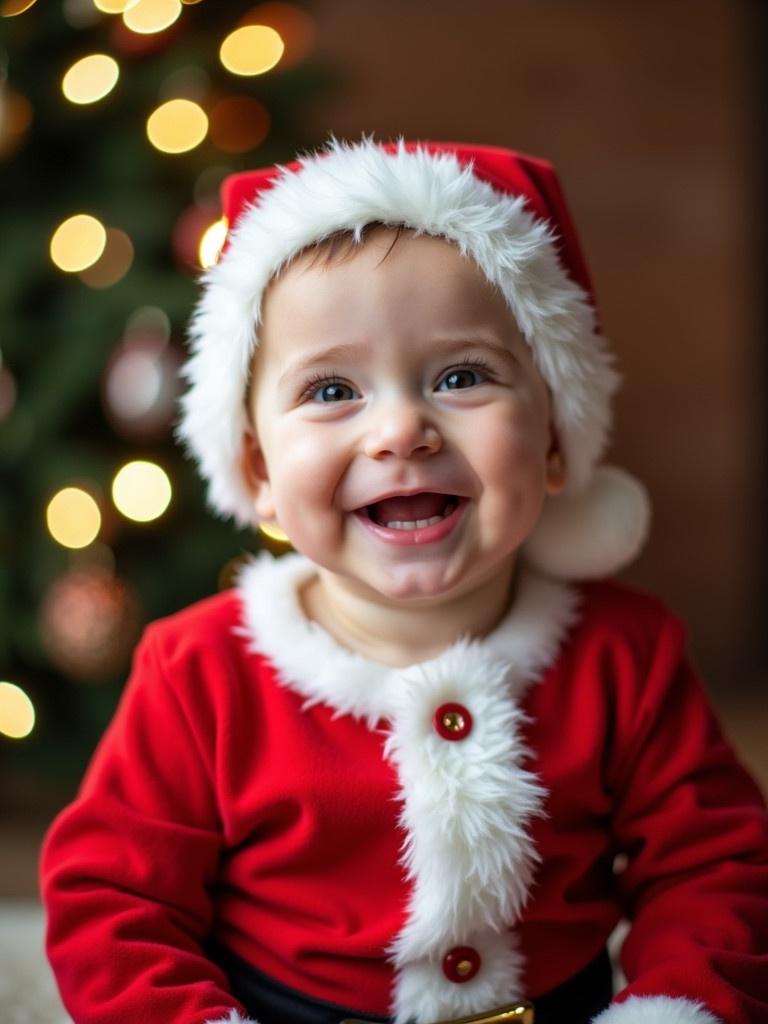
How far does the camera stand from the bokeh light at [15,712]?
6.72ft

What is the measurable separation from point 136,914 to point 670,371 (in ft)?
7.53

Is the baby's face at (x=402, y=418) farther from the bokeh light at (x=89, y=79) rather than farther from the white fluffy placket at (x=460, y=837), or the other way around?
the bokeh light at (x=89, y=79)

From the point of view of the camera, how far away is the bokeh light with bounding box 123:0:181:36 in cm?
192

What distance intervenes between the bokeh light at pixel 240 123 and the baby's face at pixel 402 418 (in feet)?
3.52

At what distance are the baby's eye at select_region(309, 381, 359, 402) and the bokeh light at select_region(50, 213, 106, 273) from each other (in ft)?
3.47

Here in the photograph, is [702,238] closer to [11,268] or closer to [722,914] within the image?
[11,268]

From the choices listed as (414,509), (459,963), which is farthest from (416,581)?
(459,963)

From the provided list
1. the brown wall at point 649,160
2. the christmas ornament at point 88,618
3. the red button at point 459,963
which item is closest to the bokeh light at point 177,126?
the christmas ornament at point 88,618

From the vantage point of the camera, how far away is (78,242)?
194cm

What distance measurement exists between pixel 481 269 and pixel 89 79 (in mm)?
1197

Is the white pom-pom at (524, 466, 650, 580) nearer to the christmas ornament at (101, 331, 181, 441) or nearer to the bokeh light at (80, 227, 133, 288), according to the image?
the christmas ornament at (101, 331, 181, 441)

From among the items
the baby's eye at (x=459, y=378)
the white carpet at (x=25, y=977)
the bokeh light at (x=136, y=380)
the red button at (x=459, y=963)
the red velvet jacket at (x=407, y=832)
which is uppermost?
the bokeh light at (x=136, y=380)

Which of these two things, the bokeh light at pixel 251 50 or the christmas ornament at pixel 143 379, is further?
the bokeh light at pixel 251 50

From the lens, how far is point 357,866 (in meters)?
1.02
